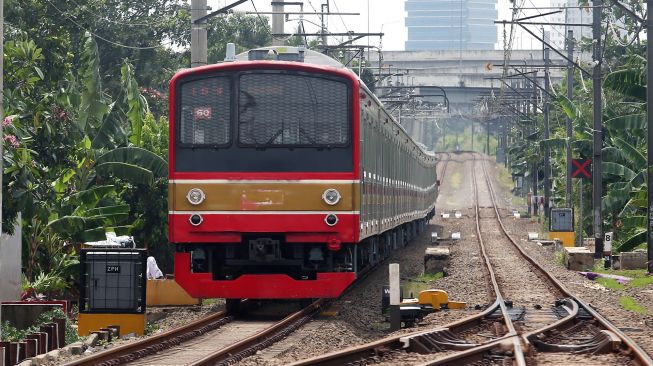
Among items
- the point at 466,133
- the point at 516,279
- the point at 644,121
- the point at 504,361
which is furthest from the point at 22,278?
the point at 466,133

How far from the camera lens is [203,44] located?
20984 mm

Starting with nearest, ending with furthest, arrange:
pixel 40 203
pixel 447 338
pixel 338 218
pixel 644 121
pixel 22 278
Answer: pixel 447 338 < pixel 338 218 < pixel 40 203 < pixel 22 278 < pixel 644 121

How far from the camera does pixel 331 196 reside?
15461mm

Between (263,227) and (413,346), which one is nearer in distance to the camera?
(413,346)

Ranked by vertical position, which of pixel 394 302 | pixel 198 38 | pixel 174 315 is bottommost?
pixel 174 315

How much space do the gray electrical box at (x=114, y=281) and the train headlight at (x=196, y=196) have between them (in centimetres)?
88

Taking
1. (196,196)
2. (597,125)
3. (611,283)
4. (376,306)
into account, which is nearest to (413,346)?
(196,196)

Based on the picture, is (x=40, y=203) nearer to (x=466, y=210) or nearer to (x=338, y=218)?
(x=338, y=218)

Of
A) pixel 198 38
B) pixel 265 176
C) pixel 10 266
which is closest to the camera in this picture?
pixel 265 176

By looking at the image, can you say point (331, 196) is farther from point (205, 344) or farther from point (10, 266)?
point (10, 266)

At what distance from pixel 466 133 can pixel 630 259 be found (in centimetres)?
14480

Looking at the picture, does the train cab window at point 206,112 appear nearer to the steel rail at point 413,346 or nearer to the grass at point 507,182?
the steel rail at point 413,346

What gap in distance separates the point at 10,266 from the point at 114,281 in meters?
4.35

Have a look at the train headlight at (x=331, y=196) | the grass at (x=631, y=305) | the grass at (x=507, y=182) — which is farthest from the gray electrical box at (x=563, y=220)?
the grass at (x=507, y=182)
